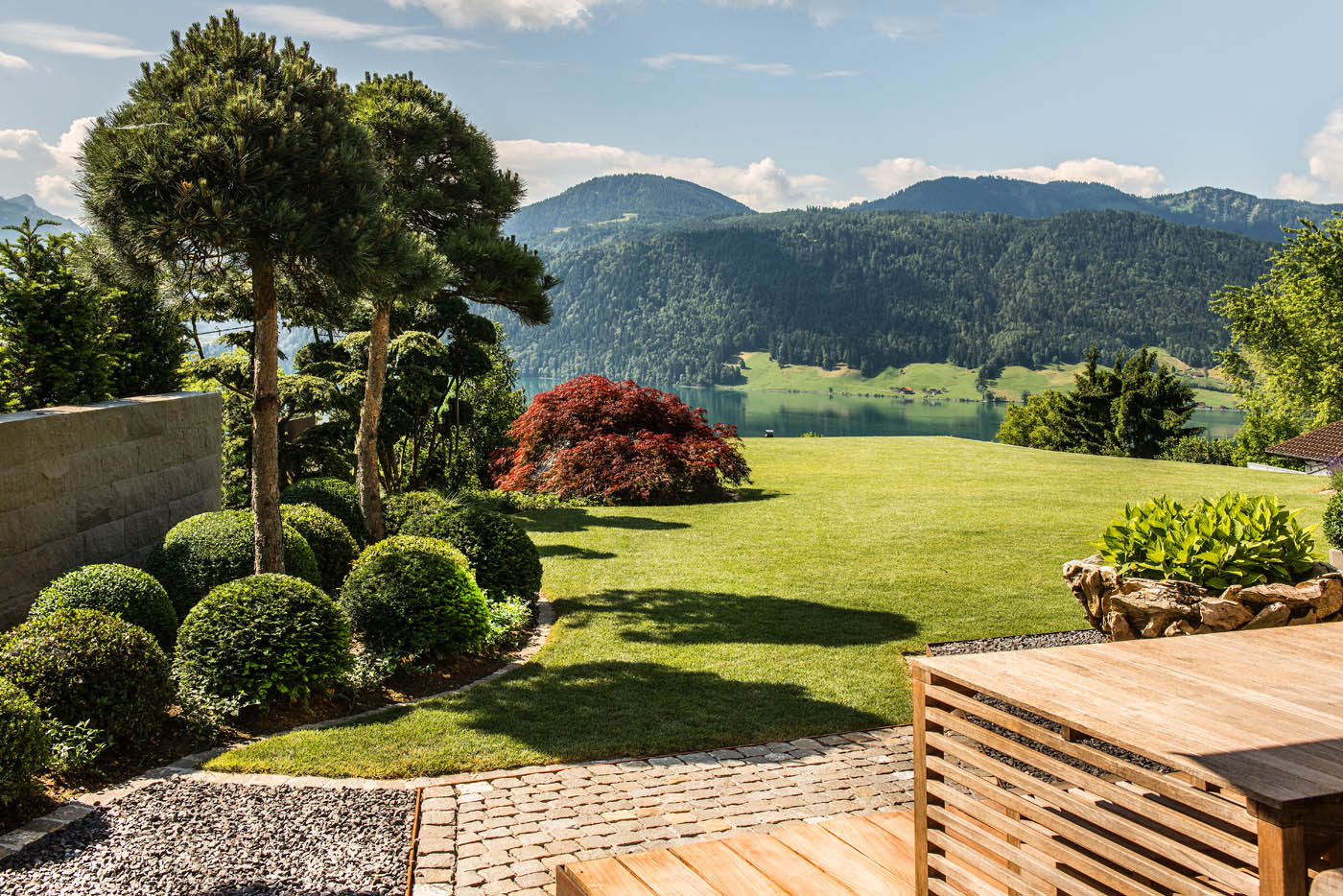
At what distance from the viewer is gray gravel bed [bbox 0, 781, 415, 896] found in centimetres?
335

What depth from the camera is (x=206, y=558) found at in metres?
6.32

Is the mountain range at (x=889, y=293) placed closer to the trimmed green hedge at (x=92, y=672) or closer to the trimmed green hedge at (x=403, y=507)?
the trimmed green hedge at (x=403, y=507)

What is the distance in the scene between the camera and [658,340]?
161500 millimetres

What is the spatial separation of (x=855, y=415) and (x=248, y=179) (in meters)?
102

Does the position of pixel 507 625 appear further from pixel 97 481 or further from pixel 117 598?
pixel 97 481

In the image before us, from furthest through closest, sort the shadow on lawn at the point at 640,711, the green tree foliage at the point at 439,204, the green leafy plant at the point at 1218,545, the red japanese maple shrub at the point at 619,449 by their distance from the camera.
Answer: the red japanese maple shrub at the point at 619,449
the green tree foliage at the point at 439,204
the green leafy plant at the point at 1218,545
the shadow on lawn at the point at 640,711

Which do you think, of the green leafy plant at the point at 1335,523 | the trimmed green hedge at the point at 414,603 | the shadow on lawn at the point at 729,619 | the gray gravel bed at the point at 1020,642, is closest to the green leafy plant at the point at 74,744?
the trimmed green hedge at the point at 414,603

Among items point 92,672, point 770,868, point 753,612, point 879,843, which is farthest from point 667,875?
point 753,612

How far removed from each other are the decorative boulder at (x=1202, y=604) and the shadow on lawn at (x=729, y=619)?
155 centimetres

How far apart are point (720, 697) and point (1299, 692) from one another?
396 cm

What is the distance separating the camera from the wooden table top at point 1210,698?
1555 millimetres

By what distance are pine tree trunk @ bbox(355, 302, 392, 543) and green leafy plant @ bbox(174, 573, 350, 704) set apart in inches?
132

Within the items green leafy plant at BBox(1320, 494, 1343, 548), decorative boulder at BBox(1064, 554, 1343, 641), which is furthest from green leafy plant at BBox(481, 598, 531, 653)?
green leafy plant at BBox(1320, 494, 1343, 548)

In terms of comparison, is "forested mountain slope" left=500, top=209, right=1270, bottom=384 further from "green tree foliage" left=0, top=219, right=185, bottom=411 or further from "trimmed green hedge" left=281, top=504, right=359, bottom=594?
"green tree foliage" left=0, top=219, right=185, bottom=411
